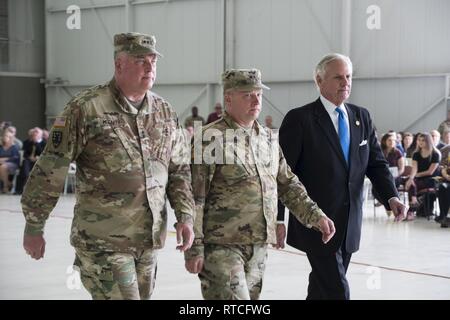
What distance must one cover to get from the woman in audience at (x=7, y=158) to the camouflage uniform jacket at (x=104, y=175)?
1469 cm

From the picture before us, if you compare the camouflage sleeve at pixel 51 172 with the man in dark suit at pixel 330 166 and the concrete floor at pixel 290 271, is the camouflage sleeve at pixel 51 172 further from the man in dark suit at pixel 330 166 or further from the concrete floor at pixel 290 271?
the concrete floor at pixel 290 271

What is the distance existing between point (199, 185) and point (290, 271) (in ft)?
13.0

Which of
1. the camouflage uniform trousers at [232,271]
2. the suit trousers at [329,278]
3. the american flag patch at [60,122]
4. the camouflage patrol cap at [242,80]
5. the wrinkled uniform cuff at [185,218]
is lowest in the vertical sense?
the suit trousers at [329,278]

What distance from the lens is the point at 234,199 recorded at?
427cm

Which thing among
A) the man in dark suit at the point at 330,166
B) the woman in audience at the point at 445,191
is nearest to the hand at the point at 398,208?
the man in dark suit at the point at 330,166

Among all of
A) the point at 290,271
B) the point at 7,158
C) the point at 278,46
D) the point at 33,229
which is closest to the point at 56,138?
the point at 33,229

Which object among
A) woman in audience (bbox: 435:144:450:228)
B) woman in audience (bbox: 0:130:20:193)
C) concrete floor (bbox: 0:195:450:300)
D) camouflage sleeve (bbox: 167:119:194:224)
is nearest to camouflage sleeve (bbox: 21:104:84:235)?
camouflage sleeve (bbox: 167:119:194:224)

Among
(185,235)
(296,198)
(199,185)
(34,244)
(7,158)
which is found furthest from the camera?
(7,158)

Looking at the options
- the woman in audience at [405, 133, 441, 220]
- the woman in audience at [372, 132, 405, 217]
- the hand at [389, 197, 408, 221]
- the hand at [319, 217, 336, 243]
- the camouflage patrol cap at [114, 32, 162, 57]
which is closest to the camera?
the camouflage patrol cap at [114, 32, 162, 57]

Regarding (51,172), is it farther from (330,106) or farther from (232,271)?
(330,106)

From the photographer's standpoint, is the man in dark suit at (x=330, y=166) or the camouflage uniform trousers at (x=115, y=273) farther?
the man in dark suit at (x=330, y=166)

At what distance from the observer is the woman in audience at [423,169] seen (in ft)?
42.9

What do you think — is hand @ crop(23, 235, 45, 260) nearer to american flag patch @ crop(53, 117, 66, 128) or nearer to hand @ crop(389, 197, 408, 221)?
american flag patch @ crop(53, 117, 66, 128)

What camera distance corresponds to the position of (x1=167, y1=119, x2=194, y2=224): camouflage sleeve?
398cm
